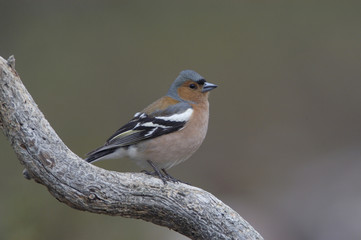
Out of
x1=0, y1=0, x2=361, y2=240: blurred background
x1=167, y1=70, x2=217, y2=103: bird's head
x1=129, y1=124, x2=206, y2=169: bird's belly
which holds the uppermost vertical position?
x1=0, y1=0, x2=361, y2=240: blurred background

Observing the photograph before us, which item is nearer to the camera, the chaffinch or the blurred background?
the chaffinch

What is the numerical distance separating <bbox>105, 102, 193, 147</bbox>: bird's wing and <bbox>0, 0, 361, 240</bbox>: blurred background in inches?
129

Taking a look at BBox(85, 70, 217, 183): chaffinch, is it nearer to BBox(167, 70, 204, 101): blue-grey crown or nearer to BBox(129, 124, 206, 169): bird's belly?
BBox(129, 124, 206, 169): bird's belly

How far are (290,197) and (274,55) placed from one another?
4.80m

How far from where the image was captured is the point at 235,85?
1453 centimetres

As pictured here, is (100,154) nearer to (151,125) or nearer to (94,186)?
(151,125)

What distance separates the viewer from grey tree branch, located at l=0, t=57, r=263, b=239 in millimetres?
4961

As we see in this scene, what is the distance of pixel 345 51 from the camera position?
51.2ft

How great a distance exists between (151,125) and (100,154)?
698 mm

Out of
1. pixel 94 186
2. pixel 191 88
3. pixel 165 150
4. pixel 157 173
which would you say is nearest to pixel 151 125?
pixel 165 150

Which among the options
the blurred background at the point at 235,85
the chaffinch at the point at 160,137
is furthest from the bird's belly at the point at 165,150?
the blurred background at the point at 235,85

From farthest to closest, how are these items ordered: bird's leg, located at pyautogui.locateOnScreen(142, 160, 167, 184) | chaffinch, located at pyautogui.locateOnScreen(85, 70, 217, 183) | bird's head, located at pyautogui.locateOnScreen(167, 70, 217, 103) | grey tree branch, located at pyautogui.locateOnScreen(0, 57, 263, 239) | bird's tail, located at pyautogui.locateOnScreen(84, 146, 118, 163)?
bird's head, located at pyautogui.locateOnScreen(167, 70, 217, 103), chaffinch, located at pyautogui.locateOnScreen(85, 70, 217, 183), bird's tail, located at pyautogui.locateOnScreen(84, 146, 118, 163), bird's leg, located at pyautogui.locateOnScreen(142, 160, 167, 184), grey tree branch, located at pyautogui.locateOnScreen(0, 57, 263, 239)

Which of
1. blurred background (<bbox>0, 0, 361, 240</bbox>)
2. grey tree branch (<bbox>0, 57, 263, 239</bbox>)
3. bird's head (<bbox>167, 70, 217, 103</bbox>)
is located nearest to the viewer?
grey tree branch (<bbox>0, 57, 263, 239</bbox>)

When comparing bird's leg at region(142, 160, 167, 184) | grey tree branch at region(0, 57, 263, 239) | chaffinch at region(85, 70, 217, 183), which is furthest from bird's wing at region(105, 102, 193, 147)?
grey tree branch at region(0, 57, 263, 239)
